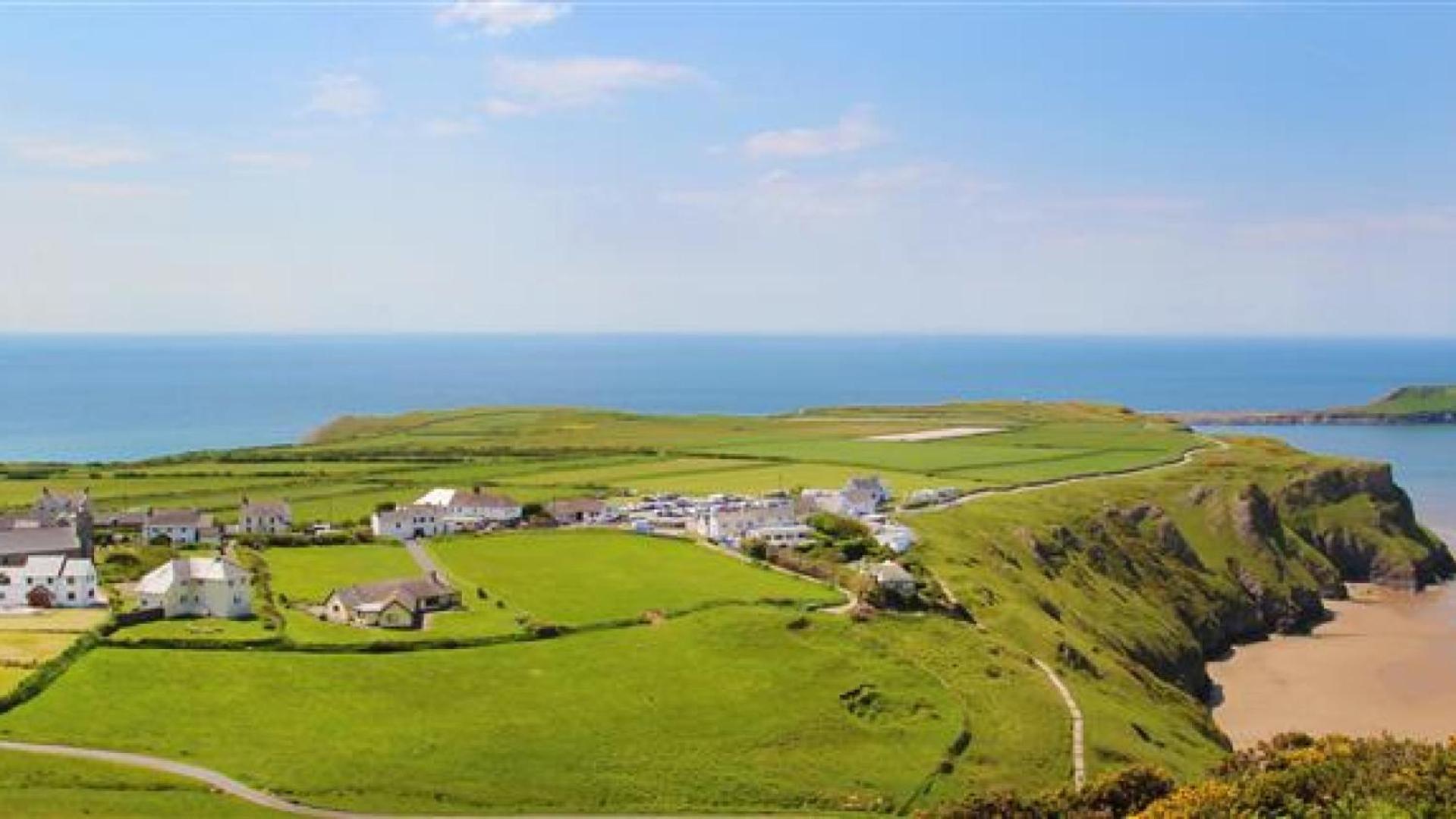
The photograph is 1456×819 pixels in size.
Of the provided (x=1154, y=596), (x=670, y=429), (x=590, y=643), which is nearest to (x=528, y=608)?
(x=590, y=643)

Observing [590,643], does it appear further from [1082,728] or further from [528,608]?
[1082,728]

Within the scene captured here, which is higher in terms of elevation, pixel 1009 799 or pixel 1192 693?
pixel 1009 799

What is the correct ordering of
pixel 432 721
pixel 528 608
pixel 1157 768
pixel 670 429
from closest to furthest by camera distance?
pixel 1157 768, pixel 432 721, pixel 528 608, pixel 670 429

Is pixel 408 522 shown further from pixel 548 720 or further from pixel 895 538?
pixel 548 720

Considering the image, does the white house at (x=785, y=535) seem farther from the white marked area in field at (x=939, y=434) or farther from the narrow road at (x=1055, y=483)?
the white marked area in field at (x=939, y=434)

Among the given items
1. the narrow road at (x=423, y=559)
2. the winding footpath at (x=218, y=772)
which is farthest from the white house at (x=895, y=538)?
the narrow road at (x=423, y=559)

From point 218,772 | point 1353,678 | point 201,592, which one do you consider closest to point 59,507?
point 201,592

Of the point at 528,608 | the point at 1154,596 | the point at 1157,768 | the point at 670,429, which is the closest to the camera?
the point at 1157,768
